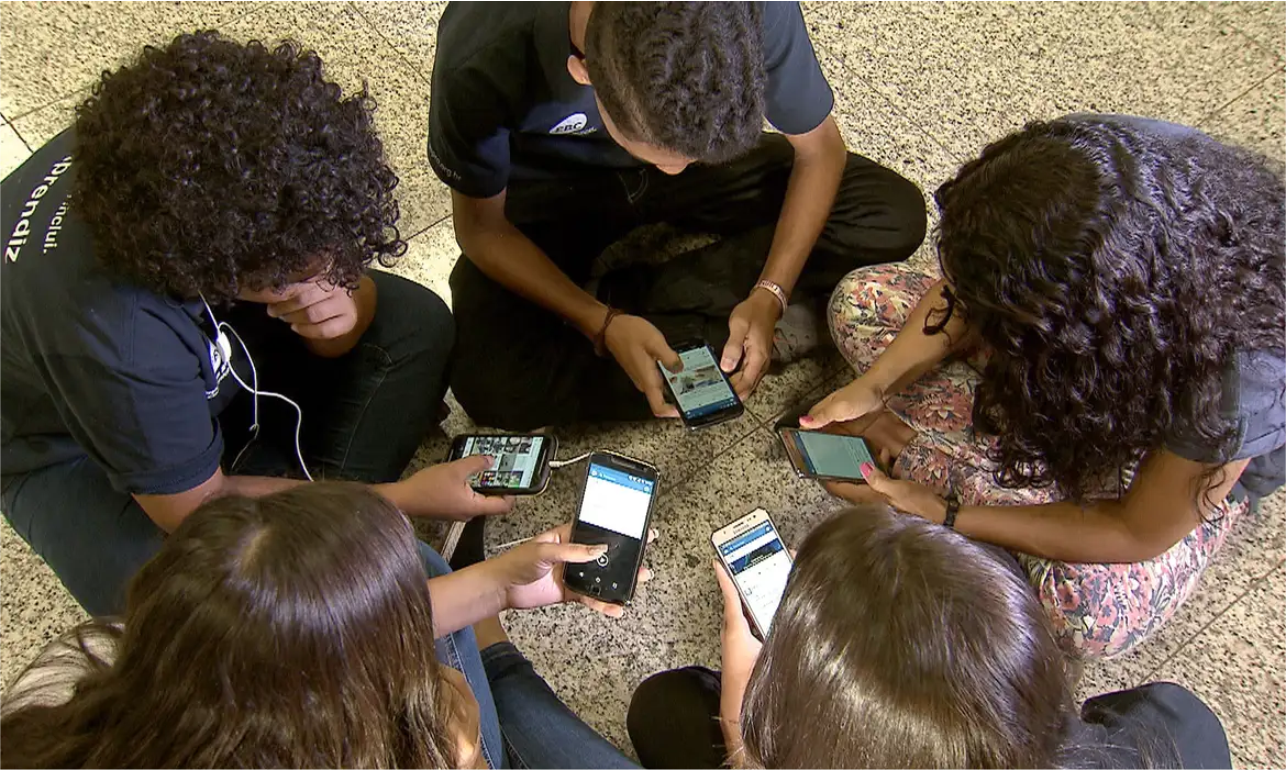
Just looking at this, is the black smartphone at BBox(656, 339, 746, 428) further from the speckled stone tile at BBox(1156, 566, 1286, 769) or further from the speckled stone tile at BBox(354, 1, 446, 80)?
the speckled stone tile at BBox(354, 1, 446, 80)

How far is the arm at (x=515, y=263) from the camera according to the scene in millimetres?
1193

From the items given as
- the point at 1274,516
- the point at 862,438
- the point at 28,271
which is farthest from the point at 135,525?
the point at 1274,516

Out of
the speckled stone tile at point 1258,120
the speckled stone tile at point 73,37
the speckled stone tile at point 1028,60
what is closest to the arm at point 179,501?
the speckled stone tile at point 73,37

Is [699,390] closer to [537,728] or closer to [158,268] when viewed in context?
[537,728]

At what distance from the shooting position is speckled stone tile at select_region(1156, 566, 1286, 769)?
109cm

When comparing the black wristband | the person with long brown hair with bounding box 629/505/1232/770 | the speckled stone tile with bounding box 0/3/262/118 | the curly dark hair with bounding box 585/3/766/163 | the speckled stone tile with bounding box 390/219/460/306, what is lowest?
the black wristband

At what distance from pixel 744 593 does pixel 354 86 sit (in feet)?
3.82

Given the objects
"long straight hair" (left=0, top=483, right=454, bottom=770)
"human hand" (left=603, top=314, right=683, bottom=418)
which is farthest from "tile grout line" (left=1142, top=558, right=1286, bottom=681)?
"long straight hair" (left=0, top=483, right=454, bottom=770)

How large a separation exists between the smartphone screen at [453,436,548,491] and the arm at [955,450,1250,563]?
0.54m

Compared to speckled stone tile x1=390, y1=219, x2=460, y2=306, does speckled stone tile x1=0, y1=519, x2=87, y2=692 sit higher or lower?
lower

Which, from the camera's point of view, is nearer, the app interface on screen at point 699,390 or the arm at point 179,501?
the arm at point 179,501

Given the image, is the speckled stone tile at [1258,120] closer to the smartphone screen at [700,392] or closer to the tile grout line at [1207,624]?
the tile grout line at [1207,624]

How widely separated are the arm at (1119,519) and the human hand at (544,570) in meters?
0.44

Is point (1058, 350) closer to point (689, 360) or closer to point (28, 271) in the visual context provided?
point (689, 360)
